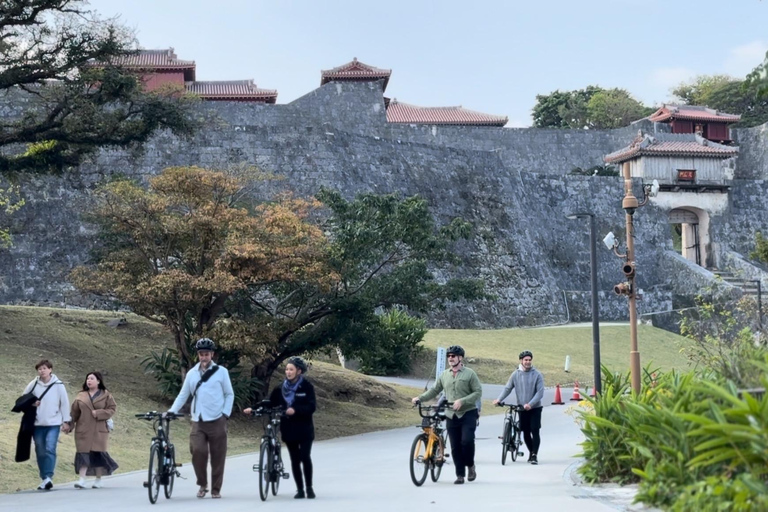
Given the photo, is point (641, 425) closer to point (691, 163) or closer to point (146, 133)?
→ point (146, 133)

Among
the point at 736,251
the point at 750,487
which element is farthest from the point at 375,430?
the point at 736,251

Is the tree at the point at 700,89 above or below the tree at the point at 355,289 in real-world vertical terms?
above

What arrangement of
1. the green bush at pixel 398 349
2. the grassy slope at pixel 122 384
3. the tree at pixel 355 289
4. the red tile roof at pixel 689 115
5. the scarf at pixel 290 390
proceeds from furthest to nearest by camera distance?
the red tile roof at pixel 689 115 < the green bush at pixel 398 349 < the tree at pixel 355 289 < the grassy slope at pixel 122 384 < the scarf at pixel 290 390

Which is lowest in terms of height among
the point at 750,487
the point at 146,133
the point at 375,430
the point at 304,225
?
the point at 375,430

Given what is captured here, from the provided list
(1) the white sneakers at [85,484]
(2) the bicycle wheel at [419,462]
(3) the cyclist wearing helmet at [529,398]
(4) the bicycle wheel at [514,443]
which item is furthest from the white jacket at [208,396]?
(4) the bicycle wheel at [514,443]

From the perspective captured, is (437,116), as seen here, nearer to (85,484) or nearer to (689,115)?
(689,115)

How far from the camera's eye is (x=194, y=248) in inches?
827

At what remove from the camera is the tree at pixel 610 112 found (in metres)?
74.2

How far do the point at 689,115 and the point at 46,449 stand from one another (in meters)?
55.0

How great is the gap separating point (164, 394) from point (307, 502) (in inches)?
421

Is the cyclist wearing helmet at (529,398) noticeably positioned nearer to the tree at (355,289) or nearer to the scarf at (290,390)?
the scarf at (290,390)

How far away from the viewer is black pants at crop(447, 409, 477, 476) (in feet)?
39.8

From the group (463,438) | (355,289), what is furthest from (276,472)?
(355,289)

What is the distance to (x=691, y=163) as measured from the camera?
186 ft
